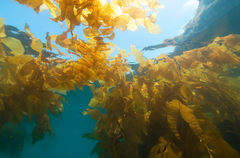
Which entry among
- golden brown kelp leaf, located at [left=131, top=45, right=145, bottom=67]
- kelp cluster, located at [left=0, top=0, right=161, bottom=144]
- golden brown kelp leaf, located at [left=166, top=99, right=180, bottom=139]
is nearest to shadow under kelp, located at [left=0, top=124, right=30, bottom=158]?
kelp cluster, located at [left=0, top=0, right=161, bottom=144]

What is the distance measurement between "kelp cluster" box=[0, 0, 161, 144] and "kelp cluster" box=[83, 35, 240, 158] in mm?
271

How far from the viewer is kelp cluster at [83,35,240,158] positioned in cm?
78

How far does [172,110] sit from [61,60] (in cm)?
115

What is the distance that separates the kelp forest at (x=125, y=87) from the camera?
0.79m

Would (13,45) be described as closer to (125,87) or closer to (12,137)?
(125,87)

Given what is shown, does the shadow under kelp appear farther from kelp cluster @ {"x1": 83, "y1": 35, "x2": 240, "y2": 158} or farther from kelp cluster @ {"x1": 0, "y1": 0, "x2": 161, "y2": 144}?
kelp cluster @ {"x1": 83, "y1": 35, "x2": 240, "y2": 158}

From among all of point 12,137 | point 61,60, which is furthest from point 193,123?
point 12,137

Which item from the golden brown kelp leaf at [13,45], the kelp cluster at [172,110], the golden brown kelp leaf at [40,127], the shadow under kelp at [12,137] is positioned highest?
the golden brown kelp leaf at [13,45]

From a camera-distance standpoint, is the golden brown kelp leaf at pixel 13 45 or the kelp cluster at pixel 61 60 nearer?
the kelp cluster at pixel 61 60

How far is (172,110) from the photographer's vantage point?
→ 0.87 meters

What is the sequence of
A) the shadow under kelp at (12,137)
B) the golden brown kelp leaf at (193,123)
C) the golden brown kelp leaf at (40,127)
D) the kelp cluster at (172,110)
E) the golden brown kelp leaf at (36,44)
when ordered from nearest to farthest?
the golden brown kelp leaf at (193,123), the kelp cluster at (172,110), the golden brown kelp leaf at (36,44), the golden brown kelp leaf at (40,127), the shadow under kelp at (12,137)

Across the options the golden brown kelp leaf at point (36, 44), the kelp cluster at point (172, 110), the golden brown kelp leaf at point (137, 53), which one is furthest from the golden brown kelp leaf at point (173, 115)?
the golden brown kelp leaf at point (36, 44)

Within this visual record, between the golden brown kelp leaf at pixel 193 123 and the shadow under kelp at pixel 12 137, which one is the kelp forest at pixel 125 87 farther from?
the shadow under kelp at pixel 12 137

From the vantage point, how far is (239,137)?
→ 3.49 feet
